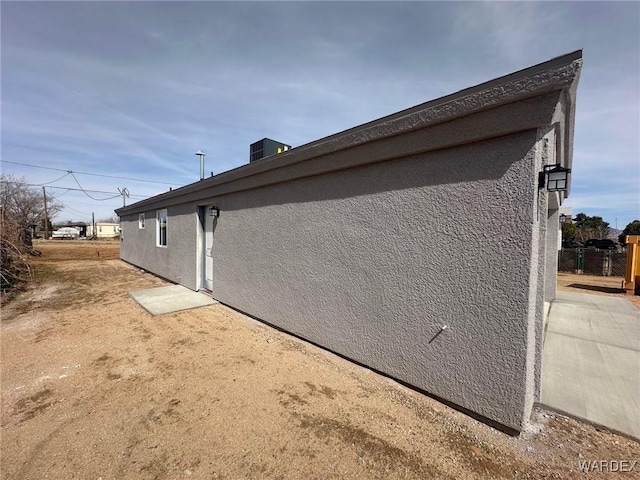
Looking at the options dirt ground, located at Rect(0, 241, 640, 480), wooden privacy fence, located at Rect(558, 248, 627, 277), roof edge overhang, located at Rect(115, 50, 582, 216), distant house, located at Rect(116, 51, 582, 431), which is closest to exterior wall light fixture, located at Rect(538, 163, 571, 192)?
distant house, located at Rect(116, 51, 582, 431)

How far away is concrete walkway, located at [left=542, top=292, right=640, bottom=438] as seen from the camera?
2406 mm

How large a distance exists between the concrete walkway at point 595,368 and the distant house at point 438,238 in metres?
0.50

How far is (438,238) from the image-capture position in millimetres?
2596

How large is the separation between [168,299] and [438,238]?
6.53m

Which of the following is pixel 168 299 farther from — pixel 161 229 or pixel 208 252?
pixel 161 229

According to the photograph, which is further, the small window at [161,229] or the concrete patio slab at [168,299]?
the small window at [161,229]

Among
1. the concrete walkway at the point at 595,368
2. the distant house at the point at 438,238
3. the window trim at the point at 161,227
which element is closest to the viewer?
→ the distant house at the point at 438,238

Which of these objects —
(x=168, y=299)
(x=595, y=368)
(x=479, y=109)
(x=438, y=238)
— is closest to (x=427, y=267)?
(x=438, y=238)

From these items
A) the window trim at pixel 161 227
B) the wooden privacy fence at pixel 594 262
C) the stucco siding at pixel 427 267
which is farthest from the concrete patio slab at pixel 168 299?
the wooden privacy fence at pixel 594 262

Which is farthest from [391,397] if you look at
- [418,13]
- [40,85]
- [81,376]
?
[40,85]

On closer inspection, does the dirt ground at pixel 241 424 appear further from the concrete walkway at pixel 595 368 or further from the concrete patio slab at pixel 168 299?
the concrete patio slab at pixel 168 299

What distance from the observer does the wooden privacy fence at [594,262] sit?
12688mm

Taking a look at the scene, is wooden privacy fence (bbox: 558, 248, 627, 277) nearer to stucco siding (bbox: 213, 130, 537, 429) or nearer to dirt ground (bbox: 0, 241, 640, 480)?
dirt ground (bbox: 0, 241, 640, 480)

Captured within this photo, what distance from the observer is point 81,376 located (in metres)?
3.13
